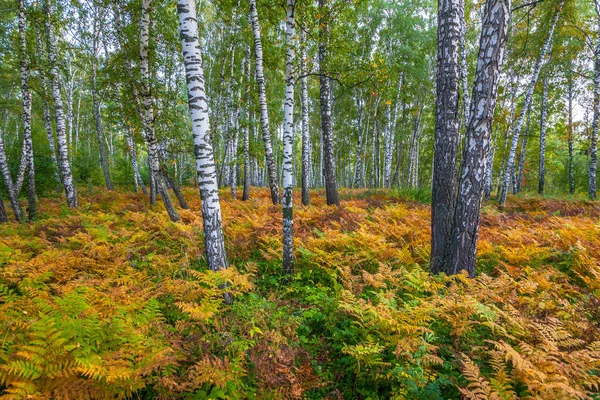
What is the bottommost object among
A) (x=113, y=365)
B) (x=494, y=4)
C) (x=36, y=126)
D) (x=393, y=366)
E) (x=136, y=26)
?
(x=393, y=366)

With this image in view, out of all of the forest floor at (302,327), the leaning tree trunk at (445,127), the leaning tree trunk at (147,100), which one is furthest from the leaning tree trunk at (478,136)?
the leaning tree trunk at (147,100)

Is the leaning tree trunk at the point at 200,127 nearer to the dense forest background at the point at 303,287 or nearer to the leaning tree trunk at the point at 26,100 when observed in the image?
the dense forest background at the point at 303,287

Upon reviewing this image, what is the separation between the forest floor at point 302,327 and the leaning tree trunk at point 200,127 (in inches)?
27.4

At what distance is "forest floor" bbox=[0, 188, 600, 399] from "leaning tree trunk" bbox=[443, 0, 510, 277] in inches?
22.7

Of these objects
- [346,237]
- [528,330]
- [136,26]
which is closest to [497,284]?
[528,330]

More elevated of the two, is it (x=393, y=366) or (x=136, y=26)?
(x=136, y=26)

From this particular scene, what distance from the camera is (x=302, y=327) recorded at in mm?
4008

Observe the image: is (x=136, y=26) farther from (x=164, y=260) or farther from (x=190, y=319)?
(x=190, y=319)

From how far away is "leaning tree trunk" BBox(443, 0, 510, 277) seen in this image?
4195 mm

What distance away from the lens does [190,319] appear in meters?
3.82

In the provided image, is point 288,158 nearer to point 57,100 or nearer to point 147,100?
point 147,100

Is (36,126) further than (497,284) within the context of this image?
Yes

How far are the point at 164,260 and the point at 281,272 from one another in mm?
2342

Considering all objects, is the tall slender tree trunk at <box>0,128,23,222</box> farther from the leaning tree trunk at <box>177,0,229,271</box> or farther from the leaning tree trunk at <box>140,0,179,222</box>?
the leaning tree trunk at <box>177,0,229,271</box>
